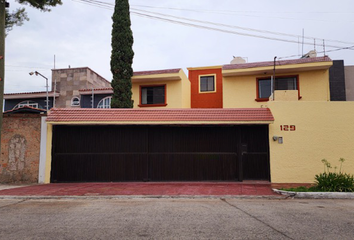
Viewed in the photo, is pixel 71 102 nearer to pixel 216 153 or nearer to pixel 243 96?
pixel 243 96

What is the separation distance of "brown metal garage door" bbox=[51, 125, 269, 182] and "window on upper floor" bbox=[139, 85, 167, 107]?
23.6ft

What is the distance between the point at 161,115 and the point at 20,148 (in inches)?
263

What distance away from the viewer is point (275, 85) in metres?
18.1

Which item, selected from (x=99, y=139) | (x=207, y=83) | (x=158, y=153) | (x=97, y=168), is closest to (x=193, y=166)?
(x=158, y=153)

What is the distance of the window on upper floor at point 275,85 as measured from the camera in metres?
17.9

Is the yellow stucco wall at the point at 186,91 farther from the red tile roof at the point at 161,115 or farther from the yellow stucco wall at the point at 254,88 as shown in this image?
the red tile roof at the point at 161,115

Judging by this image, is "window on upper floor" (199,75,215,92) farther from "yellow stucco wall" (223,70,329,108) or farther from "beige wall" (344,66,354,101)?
"beige wall" (344,66,354,101)

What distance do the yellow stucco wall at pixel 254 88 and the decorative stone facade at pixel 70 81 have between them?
64.8 ft

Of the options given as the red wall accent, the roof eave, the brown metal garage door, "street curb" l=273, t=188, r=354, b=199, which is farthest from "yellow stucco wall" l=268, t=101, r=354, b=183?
the red wall accent

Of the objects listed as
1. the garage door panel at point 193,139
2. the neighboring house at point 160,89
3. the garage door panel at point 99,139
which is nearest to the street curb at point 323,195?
the garage door panel at point 193,139

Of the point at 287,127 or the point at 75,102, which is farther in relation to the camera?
the point at 75,102

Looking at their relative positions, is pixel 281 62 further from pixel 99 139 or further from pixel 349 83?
pixel 99 139

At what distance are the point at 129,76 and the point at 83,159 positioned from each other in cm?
748

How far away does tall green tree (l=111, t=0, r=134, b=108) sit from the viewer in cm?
1802
